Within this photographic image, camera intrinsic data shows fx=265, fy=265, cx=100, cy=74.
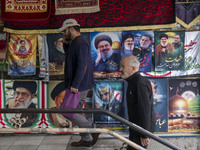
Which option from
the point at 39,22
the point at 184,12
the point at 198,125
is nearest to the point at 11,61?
the point at 39,22

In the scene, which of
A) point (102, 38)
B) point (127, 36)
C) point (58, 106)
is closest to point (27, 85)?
point (58, 106)

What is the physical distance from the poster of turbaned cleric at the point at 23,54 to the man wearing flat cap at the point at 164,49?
7.90ft

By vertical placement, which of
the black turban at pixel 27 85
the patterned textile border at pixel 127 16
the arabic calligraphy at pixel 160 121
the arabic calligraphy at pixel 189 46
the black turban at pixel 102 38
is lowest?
the arabic calligraphy at pixel 160 121

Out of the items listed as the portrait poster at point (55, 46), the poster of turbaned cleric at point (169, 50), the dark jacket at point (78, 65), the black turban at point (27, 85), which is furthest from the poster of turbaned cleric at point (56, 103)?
the poster of turbaned cleric at point (169, 50)

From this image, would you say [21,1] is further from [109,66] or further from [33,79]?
[109,66]

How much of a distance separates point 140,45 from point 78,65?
1579 mm

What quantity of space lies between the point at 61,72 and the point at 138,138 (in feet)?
8.37

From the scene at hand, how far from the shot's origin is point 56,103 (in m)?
5.21

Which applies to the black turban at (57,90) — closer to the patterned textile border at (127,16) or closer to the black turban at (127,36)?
the patterned textile border at (127,16)

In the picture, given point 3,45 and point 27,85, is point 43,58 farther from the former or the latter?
point 3,45

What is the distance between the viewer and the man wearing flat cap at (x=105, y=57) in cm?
513

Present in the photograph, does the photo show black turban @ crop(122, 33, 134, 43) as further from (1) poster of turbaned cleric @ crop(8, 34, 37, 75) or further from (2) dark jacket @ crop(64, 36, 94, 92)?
(1) poster of turbaned cleric @ crop(8, 34, 37, 75)

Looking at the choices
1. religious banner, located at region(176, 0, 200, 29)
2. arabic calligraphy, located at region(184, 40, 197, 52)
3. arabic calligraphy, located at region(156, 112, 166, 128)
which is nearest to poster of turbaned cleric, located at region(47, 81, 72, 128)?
arabic calligraphy, located at region(156, 112, 166, 128)

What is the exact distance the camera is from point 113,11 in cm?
503
